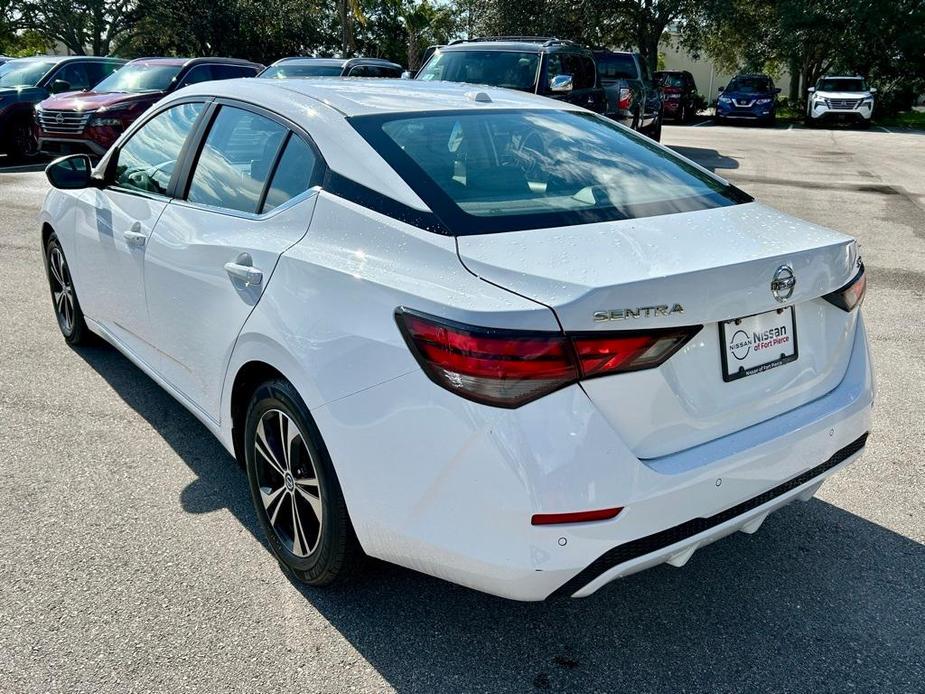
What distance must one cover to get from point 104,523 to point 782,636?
2462 millimetres

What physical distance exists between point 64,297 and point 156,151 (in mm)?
1711

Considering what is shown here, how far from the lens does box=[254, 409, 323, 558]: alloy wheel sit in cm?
264

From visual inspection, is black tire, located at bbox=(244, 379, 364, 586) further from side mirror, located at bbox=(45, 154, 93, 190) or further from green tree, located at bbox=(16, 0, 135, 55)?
A: green tree, located at bbox=(16, 0, 135, 55)

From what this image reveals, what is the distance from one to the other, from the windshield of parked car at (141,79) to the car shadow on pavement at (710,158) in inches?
360

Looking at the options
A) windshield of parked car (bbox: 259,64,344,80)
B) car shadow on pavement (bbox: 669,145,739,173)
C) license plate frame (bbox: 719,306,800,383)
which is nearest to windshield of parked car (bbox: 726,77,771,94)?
car shadow on pavement (bbox: 669,145,739,173)

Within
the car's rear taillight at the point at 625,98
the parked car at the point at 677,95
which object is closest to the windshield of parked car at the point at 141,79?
the car's rear taillight at the point at 625,98

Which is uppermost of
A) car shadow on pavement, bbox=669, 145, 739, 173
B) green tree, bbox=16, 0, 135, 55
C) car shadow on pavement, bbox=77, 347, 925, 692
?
green tree, bbox=16, 0, 135, 55

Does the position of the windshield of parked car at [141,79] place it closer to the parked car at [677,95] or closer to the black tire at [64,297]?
the black tire at [64,297]

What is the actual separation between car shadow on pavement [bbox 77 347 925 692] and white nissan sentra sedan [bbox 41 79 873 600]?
30 centimetres

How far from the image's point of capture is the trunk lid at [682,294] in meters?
2.06

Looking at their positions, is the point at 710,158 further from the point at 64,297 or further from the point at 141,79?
the point at 64,297

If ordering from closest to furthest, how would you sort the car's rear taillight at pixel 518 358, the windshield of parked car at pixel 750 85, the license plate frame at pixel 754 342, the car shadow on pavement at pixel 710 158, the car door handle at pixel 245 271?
the car's rear taillight at pixel 518 358 → the license plate frame at pixel 754 342 → the car door handle at pixel 245 271 → the car shadow on pavement at pixel 710 158 → the windshield of parked car at pixel 750 85

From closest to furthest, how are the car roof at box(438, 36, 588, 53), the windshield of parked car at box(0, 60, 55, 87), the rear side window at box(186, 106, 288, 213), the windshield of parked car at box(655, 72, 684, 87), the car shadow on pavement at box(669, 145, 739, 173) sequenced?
the rear side window at box(186, 106, 288, 213) → the car roof at box(438, 36, 588, 53) → the windshield of parked car at box(0, 60, 55, 87) → the car shadow on pavement at box(669, 145, 739, 173) → the windshield of parked car at box(655, 72, 684, 87)

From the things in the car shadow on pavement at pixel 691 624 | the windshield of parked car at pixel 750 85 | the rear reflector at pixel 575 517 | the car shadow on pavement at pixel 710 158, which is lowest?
the car shadow on pavement at pixel 691 624
